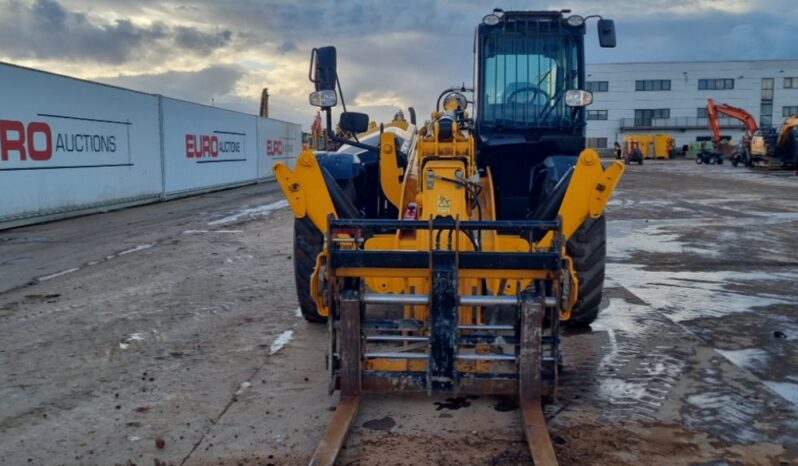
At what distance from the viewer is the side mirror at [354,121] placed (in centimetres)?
629

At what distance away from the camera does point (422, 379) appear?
4.32m

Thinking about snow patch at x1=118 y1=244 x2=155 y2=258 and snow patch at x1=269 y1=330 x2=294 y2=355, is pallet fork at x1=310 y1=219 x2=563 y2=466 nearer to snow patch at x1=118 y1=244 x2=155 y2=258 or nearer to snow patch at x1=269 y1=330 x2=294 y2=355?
snow patch at x1=269 y1=330 x2=294 y2=355

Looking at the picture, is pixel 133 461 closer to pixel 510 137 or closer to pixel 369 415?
pixel 369 415

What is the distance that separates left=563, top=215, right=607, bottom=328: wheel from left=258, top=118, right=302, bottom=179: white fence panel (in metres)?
26.9

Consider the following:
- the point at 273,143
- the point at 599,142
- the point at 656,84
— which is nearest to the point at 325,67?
the point at 273,143

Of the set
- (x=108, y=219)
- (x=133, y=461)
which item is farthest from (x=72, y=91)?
(x=133, y=461)

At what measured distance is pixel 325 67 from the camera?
546 centimetres

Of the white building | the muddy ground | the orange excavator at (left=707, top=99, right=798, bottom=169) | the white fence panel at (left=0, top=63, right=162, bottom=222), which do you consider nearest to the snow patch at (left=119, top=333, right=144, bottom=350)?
the muddy ground

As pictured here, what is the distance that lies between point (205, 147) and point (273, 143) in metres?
9.28

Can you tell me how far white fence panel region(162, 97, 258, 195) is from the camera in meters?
22.0

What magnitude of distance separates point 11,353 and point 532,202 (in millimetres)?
4719

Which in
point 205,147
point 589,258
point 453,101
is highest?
point 453,101

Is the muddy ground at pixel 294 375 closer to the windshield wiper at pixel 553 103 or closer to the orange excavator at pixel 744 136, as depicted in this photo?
the windshield wiper at pixel 553 103

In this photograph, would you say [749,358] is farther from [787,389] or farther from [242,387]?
[242,387]
